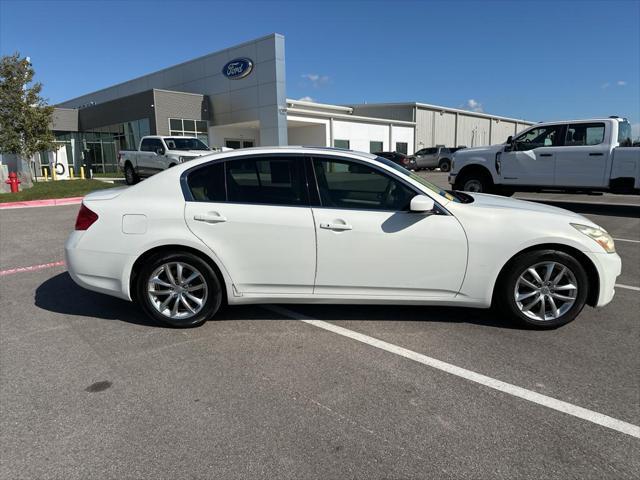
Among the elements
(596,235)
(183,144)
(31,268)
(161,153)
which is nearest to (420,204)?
(596,235)

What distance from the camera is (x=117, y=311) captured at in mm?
4473

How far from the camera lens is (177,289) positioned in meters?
4.00

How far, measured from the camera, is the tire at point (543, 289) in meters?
3.87

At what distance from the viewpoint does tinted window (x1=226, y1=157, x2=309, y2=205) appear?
155 inches

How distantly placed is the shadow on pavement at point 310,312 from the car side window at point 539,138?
8.40 metres

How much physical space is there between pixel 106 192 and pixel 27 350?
157cm

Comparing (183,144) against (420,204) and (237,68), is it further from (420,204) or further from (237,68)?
(420,204)

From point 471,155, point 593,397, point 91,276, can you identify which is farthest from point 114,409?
point 471,155

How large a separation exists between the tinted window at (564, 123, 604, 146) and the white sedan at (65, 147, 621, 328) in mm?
8033

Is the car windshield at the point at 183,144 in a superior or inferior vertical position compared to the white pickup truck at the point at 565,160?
superior

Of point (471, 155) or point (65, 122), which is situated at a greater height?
point (65, 122)

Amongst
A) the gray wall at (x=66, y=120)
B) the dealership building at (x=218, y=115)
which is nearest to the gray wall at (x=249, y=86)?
the dealership building at (x=218, y=115)

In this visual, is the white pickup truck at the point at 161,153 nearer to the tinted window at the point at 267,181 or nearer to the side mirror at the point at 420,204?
the tinted window at the point at 267,181

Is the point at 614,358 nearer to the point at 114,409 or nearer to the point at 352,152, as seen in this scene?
the point at 352,152
